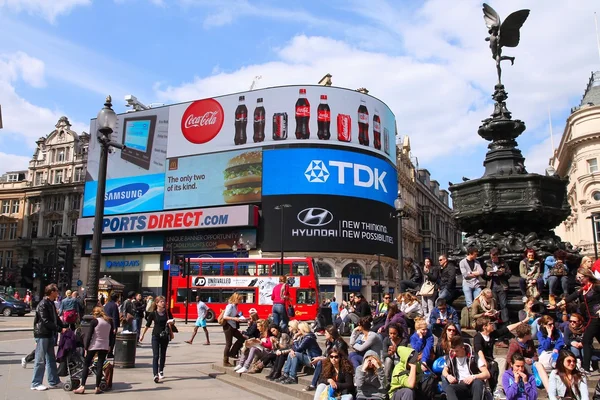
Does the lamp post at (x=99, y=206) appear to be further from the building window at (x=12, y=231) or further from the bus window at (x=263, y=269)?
the building window at (x=12, y=231)

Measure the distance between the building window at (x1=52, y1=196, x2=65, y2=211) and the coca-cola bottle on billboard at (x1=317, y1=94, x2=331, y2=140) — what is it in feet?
120

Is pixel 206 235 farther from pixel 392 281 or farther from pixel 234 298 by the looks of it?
pixel 234 298

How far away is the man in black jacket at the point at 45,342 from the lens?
8961mm

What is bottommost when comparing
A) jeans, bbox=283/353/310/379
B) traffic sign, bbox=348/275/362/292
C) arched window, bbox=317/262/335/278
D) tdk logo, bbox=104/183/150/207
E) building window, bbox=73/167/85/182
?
jeans, bbox=283/353/310/379

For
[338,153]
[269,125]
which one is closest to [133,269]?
[269,125]

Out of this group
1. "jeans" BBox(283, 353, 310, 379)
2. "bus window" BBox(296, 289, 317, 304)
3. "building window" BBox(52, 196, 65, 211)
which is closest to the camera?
"jeans" BBox(283, 353, 310, 379)

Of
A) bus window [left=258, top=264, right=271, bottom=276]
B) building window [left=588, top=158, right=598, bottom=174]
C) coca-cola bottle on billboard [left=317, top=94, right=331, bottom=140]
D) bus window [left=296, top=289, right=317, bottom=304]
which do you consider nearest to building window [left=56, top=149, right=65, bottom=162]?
coca-cola bottle on billboard [left=317, top=94, right=331, bottom=140]

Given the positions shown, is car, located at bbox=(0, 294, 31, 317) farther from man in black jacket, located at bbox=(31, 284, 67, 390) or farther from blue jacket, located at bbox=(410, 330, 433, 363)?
blue jacket, located at bbox=(410, 330, 433, 363)

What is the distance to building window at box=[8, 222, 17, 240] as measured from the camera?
69812 mm

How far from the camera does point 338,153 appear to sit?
49.6m

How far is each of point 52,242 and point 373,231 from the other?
1592 inches

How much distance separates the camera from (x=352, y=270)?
5028 cm

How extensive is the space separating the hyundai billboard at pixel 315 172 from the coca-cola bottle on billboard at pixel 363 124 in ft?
5.52

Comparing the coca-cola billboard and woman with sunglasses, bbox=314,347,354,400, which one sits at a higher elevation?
the coca-cola billboard
